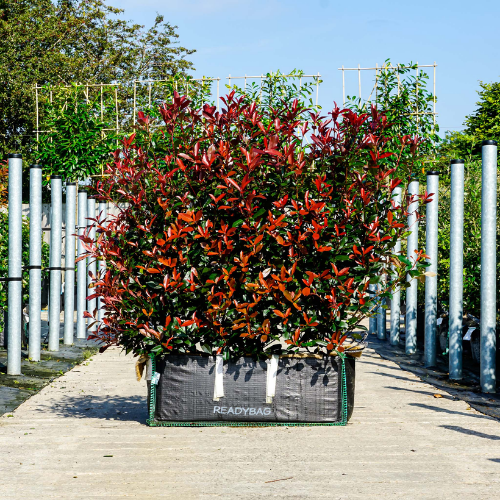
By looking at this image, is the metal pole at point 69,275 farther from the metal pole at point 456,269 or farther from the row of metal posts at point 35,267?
the metal pole at point 456,269

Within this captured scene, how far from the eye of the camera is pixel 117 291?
592cm

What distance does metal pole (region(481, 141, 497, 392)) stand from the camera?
7754 millimetres

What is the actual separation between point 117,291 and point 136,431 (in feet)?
3.96

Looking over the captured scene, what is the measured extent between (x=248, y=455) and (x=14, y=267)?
4831 millimetres

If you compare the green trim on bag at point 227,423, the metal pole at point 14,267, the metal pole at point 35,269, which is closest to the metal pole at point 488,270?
the green trim on bag at point 227,423

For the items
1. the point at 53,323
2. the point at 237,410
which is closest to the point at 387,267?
the point at 237,410

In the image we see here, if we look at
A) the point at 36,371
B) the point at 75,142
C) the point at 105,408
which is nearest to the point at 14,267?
the point at 36,371

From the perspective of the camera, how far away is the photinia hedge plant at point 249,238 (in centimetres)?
589

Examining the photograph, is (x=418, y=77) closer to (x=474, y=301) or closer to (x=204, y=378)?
(x=474, y=301)

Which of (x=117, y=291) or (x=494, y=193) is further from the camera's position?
(x=494, y=193)

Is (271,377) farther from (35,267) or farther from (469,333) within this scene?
(35,267)

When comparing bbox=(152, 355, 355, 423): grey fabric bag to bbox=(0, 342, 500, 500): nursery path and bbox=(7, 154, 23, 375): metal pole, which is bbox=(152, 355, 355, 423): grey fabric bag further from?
bbox=(7, 154, 23, 375): metal pole

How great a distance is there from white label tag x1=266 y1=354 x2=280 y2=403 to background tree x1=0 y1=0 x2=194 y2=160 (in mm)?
21239

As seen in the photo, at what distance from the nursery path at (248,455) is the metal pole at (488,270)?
0.89 m
